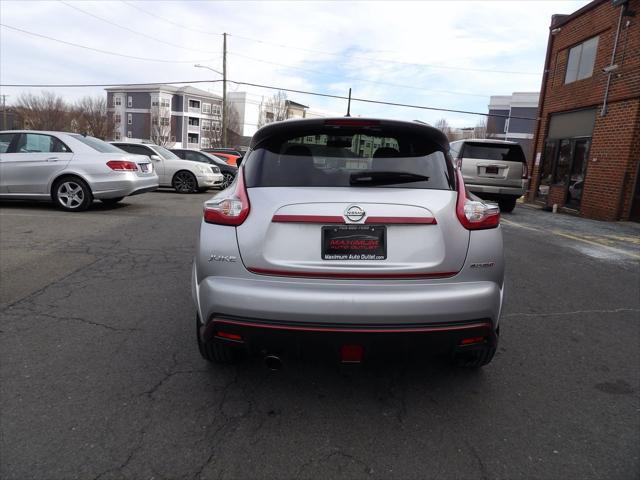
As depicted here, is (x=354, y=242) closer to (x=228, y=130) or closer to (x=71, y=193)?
(x=71, y=193)

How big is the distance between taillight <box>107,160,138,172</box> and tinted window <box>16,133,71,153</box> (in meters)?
0.95

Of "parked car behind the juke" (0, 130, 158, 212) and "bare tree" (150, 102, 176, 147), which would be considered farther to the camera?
"bare tree" (150, 102, 176, 147)

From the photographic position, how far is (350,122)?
279 centimetres

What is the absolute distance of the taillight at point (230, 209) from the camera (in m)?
2.43

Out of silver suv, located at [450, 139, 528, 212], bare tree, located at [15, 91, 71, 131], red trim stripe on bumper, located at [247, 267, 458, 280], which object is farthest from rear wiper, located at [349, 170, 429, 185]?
bare tree, located at [15, 91, 71, 131]

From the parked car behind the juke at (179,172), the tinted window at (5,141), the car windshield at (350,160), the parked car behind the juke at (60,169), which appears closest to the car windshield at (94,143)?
the parked car behind the juke at (60,169)

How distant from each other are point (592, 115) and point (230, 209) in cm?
1491

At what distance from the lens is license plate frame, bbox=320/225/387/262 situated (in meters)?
2.34

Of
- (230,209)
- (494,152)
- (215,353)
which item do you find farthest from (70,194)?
(494,152)

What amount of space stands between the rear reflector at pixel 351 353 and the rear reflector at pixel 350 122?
4.34 ft

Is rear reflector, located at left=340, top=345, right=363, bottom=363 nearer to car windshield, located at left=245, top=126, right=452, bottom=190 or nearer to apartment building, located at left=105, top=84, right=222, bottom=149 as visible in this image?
car windshield, located at left=245, top=126, right=452, bottom=190

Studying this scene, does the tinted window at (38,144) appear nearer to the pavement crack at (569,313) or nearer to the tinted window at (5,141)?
the tinted window at (5,141)

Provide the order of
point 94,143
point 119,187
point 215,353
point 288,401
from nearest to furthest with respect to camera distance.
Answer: point 288,401 < point 215,353 < point 119,187 < point 94,143

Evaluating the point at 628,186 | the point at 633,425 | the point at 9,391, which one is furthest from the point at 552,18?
the point at 9,391
